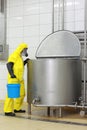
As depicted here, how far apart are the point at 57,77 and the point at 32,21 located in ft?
6.24

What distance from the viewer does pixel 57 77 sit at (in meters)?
4.28

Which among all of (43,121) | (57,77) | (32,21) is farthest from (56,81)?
(32,21)

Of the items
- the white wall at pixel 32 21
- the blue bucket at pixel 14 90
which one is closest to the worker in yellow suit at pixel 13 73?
the blue bucket at pixel 14 90

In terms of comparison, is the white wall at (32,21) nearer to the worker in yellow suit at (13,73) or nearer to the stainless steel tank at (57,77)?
the stainless steel tank at (57,77)

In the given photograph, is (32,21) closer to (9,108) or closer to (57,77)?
(57,77)

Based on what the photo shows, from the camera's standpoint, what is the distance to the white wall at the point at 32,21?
531 centimetres

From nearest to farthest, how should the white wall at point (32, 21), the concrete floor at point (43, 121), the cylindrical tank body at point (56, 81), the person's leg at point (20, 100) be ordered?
the concrete floor at point (43, 121) < the cylindrical tank body at point (56, 81) < the person's leg at point (20, 100) < the white wall at point (32, 21)

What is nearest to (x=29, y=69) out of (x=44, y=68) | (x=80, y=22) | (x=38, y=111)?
(x=44, y=68)

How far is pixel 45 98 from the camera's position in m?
4.32

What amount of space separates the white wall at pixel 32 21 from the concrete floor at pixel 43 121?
1.58 metres

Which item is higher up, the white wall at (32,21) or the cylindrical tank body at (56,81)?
the white wall at (32,21)

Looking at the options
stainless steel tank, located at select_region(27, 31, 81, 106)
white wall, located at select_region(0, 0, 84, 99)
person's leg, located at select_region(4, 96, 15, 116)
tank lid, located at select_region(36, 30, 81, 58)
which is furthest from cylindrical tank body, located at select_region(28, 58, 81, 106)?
white wall, located at select_region(0, 0, 84, 99)

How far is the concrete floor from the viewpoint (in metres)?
3.63

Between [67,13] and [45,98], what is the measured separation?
1865 millimetres
